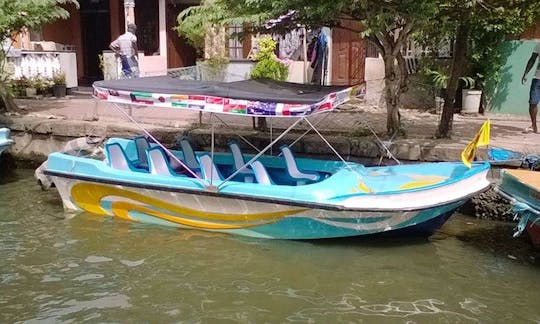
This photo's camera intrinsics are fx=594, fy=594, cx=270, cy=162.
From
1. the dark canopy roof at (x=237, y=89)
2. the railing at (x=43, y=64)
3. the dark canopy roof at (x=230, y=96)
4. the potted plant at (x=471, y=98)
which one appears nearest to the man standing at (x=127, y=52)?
the railing at (x=43, y=64)

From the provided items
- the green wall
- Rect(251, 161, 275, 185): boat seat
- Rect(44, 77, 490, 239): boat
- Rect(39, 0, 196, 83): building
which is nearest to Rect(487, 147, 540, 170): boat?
Rect(44, 77, 490, 239): boat

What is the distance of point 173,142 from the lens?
9945mm

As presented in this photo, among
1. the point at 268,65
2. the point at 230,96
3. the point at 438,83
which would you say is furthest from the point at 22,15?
the point at 438,83

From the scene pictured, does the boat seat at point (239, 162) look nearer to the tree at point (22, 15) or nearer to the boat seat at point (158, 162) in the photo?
the boat seat at point (158, 162)

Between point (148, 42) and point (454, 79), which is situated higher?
point (148, 42)

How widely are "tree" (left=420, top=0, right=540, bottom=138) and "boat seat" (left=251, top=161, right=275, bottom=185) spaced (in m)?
3.36

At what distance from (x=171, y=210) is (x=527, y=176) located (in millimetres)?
4374

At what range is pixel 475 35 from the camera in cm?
1217

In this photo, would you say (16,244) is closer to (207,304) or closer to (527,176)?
(207,304)

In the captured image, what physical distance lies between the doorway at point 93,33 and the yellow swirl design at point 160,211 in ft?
34.9

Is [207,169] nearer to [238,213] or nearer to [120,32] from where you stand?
[238,213]

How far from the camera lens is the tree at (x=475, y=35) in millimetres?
8609

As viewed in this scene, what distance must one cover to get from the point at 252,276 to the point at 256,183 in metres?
1.50

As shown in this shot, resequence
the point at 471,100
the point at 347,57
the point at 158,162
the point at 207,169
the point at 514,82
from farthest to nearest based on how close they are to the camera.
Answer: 1. the point at 347,57
2. the point at 471,100
3. the point at 514,82
4. the point at 158,162
5. the point at 207,169
